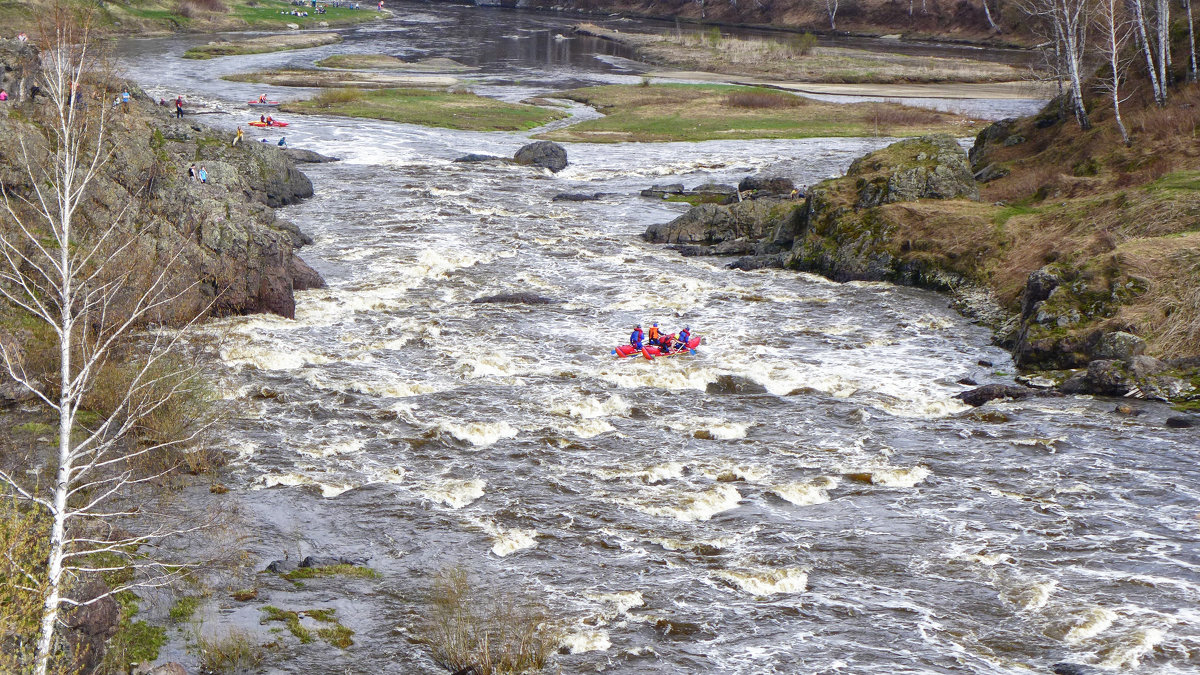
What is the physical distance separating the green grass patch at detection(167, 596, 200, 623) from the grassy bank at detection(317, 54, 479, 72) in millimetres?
100731

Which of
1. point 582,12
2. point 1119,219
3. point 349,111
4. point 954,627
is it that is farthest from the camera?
point 582,12

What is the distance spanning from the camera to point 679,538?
21562 mm

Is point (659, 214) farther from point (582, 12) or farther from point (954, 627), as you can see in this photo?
point (582, 12)

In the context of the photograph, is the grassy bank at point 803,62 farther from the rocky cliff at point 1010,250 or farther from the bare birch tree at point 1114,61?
the rocky cliff at point 1010,250

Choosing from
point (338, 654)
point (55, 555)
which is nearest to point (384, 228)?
point (338, 654)

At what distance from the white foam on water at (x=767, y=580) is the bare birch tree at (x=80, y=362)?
33.0 ft

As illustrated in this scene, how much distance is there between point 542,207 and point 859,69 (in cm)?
7115

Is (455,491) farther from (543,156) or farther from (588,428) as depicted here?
(543,156)

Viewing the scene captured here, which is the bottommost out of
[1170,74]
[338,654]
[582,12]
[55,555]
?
[338,654]

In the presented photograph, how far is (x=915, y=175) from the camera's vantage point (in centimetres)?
4647

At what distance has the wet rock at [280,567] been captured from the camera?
1977cm

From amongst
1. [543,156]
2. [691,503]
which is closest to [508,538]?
[691,503]

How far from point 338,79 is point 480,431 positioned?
85190 millimetres

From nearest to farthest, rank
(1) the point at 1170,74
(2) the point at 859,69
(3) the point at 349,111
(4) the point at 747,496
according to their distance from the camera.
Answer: (4) the point at 747,496
(1) the point at 1170,74
(3) the point at 349,111
(2) the point at 859,69
